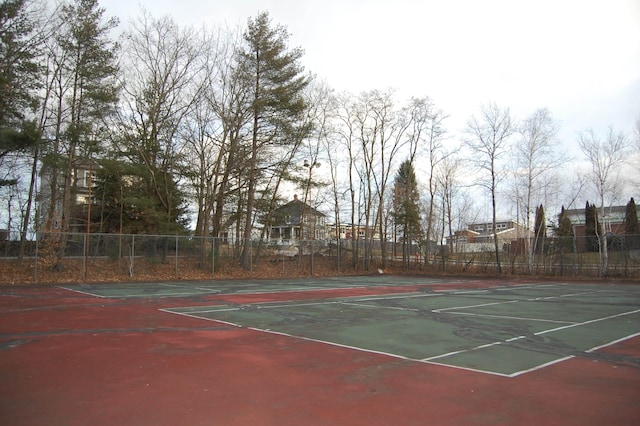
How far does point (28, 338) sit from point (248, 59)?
24.8m

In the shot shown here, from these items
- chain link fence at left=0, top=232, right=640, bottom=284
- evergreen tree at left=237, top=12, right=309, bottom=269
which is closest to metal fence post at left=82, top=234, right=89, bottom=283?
chain link fence at left=0, top=232, right=640, bottom=284

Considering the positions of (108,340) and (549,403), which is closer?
(549,403)

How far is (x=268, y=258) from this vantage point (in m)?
31.7

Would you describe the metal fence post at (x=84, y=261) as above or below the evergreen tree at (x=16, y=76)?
below

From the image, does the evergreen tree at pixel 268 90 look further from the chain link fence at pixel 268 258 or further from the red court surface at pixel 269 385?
the red court surface at pixel 269 385

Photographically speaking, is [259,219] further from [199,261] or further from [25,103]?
[25,103]

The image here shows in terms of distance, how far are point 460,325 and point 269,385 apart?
6667mm

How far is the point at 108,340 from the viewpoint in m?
8.69

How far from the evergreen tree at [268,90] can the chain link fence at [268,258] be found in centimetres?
265

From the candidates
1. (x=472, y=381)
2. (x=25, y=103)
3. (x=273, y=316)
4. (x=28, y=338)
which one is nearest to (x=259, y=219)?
(x=25, y=103)

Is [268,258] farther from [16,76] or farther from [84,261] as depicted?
[16,76]

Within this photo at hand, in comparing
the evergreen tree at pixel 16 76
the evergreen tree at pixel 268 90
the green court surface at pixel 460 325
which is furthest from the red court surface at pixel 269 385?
the evergreen tree at pixel 268 90

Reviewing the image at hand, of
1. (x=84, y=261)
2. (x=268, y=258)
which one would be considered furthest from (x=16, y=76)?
(x=268, y=258)

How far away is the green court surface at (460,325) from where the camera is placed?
7832 millimetres
